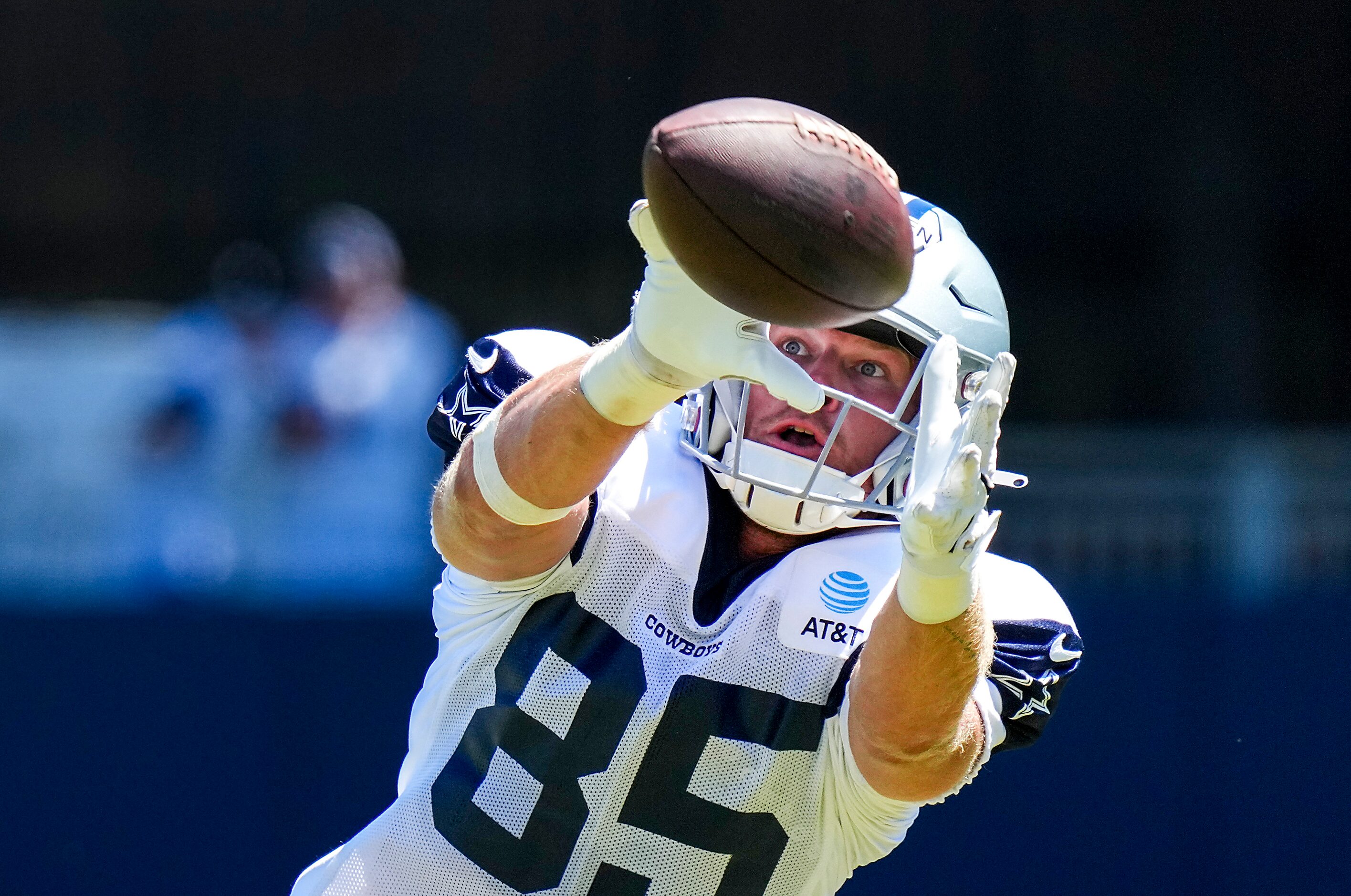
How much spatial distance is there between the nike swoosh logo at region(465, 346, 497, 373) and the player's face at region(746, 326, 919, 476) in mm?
343

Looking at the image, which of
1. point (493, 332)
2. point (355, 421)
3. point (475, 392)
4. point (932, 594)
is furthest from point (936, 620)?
point (493, 332)

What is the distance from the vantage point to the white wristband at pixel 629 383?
160cm

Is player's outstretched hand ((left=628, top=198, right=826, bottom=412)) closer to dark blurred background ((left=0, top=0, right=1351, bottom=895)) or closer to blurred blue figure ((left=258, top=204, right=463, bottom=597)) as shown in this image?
dark blurred background ((left=0, top=0, right=1351, bottom=895))

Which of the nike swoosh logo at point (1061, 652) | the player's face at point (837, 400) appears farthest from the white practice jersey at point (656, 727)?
the player's face at point (837, 400)

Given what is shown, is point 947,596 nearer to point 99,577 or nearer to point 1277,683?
point 1277,683

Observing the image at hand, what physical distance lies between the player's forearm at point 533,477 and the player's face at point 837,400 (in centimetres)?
25

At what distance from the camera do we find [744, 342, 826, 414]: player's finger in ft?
5.20

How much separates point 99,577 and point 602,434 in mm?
3309

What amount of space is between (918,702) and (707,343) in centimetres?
43

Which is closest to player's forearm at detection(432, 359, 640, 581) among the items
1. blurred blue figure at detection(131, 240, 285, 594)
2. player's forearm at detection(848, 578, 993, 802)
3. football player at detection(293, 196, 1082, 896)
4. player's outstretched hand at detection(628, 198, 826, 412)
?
football player at detection(293, 196, 1082, 896)

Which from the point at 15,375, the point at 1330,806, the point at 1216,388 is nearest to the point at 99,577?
the point at 15,375

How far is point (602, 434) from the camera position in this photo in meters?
1.64

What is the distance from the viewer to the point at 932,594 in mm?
1567

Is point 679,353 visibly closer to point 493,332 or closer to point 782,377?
point 782,377
